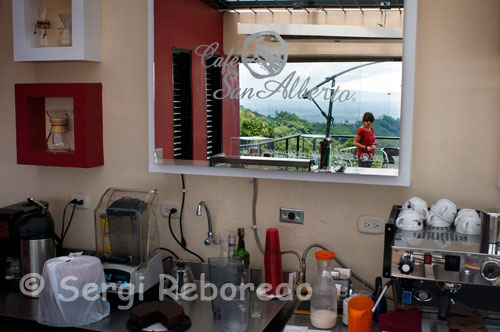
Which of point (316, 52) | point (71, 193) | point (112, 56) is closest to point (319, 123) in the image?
point (316, 52)

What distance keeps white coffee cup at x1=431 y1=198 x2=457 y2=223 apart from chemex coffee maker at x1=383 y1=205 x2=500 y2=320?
0.04 metres

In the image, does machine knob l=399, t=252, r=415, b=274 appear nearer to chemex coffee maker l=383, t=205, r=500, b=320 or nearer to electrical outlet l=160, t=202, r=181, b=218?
chemex coffee maker l=383, t=205, r=500, b=320

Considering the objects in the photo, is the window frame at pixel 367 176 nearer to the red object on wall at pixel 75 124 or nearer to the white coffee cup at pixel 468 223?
the white coffee cup at pixel 468 223

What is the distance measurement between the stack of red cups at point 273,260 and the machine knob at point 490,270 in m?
0.87

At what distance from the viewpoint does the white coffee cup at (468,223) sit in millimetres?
1887

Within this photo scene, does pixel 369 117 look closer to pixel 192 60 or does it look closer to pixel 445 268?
pixel 445 268

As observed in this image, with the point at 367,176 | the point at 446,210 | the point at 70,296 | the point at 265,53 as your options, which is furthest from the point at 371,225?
the point at 70,296

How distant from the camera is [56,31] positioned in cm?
266

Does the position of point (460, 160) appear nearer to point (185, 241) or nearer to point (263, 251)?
point (263, 251)

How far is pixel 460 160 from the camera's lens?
6.98ft

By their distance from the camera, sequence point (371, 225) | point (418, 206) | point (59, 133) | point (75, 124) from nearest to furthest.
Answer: point (418, 206) → point (371, 225) → point (75, 124) → point (59, 133)

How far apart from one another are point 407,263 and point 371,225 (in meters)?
0.58

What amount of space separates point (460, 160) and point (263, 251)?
3.03ft

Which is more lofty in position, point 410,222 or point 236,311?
point 410,222
